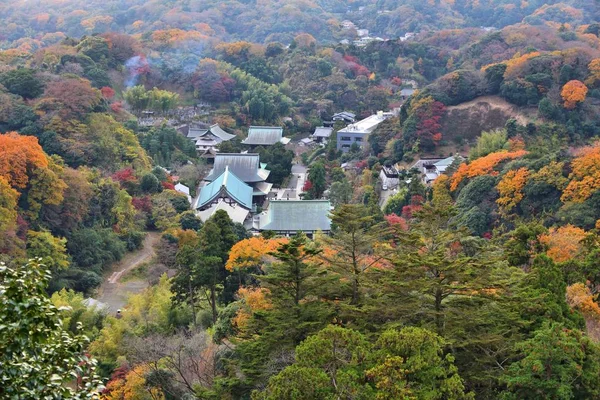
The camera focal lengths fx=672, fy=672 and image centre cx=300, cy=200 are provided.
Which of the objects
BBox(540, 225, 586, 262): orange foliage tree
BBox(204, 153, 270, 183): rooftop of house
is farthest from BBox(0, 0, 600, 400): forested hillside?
BBox(204, 153, 270, 183): rooftop of house

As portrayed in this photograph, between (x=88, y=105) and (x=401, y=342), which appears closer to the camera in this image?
(x=401, y=342)

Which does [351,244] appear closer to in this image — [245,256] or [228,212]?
[245,256]

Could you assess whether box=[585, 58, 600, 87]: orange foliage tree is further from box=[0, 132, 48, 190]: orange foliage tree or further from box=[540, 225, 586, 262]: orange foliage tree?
box=[0, 132, 48, 190]: orange foliage tree

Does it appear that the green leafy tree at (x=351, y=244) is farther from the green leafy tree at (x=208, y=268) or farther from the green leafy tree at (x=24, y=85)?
the green leafy tree at (x=24, y=85)

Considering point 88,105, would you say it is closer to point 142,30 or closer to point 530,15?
point 142,30

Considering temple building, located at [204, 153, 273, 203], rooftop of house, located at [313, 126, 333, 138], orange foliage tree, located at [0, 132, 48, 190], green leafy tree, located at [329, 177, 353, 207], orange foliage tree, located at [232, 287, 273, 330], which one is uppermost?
orange foliage tree, located at [232, 287, 273, 330]

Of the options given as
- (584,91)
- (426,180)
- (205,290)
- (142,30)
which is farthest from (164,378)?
(142,30)
